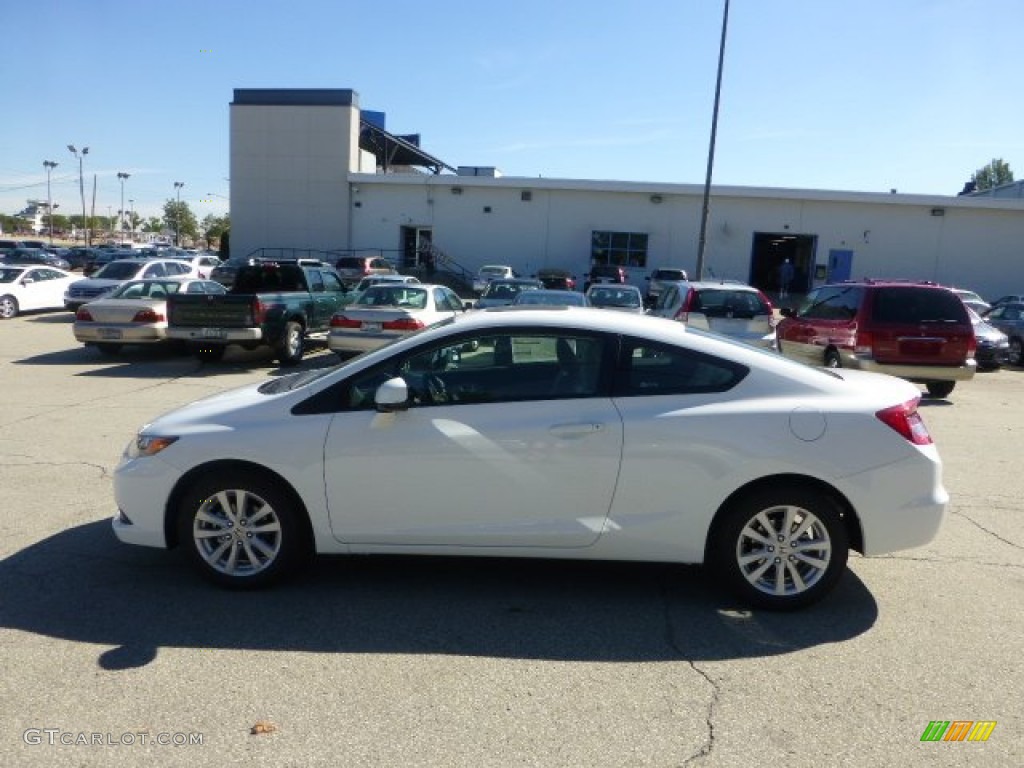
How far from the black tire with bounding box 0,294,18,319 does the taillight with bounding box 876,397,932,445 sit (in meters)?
23.1

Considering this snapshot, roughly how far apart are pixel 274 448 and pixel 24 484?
341 cm

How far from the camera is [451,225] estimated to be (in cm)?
4184

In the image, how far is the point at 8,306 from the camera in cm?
2139

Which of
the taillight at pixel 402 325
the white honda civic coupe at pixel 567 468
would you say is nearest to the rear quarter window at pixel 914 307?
the taillight at pixel 402 325

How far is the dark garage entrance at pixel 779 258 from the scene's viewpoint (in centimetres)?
4019

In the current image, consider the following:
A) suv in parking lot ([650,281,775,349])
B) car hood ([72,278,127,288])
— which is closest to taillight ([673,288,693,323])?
suv in parking lot ([650,281,775,349])

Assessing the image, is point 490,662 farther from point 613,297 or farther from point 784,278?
point 784,278

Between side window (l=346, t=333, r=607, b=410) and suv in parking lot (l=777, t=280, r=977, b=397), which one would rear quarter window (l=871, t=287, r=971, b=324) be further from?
side window (l=346, t=333, r=607, b=410)

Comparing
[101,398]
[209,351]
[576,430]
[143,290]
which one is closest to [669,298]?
[209,351]

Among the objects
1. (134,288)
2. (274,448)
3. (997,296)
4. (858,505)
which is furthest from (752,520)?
(997,296)

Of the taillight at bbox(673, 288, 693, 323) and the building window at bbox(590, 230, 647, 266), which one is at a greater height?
the building window at bbox(590, 230, 647, 266)

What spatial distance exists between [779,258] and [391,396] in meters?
44.0

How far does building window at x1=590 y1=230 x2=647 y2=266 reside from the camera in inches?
1597

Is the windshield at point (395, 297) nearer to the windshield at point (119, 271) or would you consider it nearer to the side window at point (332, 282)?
the side window at point (332, 282)
